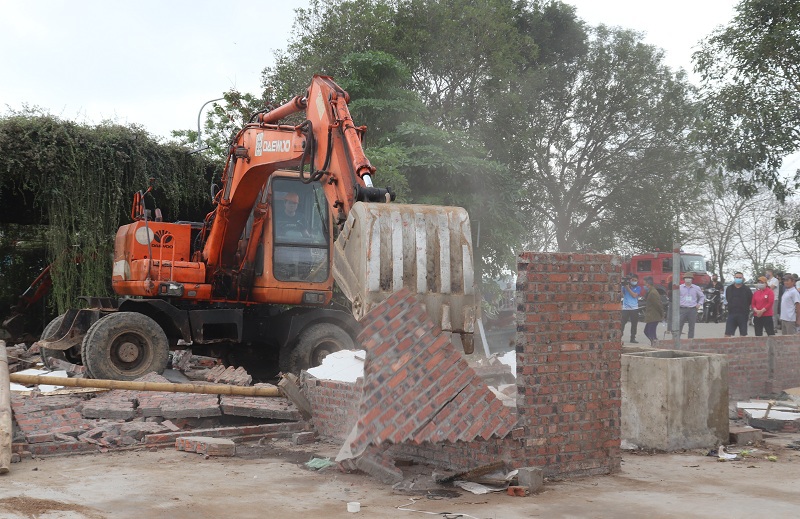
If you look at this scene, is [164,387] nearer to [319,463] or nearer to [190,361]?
[319,463]

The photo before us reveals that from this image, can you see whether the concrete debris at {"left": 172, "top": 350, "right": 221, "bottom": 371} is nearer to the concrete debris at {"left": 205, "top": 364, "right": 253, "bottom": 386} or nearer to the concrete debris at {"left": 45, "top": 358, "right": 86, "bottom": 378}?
the concrete debris at {"left": 205, "top": 364, "right": 253, "bottom": 386}

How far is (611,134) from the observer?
36906mm

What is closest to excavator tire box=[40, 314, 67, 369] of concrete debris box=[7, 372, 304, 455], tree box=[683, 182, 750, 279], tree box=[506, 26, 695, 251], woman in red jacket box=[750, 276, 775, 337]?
concrete debris box=[7, 372, 304, 455]

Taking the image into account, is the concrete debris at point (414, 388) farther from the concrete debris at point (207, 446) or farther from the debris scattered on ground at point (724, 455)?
the debris scattered on ground at point (724, 455)

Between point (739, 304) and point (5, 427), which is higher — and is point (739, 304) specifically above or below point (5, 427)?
above

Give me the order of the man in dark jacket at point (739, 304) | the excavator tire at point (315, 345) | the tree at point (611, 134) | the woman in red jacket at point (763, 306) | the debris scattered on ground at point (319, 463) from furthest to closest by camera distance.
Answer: the tree at point (611, 134) < the man in dark jacket at point (739, 304) < the woman in red jacket at point (763, 306) < the excavator tire at point (315, 345) < the debris scattered on ground at point (319, 463)

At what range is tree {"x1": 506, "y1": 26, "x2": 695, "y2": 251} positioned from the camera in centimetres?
3612

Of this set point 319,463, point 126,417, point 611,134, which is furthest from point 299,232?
point 611,134

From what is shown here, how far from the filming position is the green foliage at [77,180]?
1541 centimetres

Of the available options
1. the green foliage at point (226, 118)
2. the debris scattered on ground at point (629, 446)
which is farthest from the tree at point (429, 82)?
the debris scattered on ground at point (629, 446)

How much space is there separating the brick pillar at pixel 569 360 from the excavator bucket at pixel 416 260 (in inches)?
20.9

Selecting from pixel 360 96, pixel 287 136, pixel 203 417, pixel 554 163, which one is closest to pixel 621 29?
pixel 554 163

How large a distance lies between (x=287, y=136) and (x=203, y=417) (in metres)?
3.45

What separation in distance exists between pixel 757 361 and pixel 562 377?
266 inches
